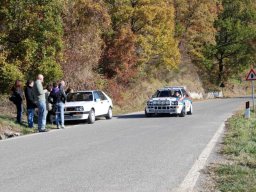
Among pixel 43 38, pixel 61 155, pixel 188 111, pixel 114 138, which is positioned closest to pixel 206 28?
pixel 188 111

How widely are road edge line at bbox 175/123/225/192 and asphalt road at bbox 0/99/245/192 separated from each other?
0.38ft

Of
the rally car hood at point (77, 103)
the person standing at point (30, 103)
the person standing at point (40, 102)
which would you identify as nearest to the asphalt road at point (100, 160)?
the person standing at point (40, 102)

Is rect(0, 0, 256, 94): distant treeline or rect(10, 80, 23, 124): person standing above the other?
rect(0, 0, 256, 94): distant treeline

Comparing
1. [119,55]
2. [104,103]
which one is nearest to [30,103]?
[104,103]

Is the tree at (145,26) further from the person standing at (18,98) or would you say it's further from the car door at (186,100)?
the person standing at (18,98)

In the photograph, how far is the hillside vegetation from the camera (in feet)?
67.8

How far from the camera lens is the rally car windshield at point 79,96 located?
21906 mm

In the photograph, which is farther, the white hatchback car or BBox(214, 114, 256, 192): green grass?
the white hatchback car

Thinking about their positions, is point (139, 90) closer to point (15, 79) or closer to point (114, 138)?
point (15, 79)

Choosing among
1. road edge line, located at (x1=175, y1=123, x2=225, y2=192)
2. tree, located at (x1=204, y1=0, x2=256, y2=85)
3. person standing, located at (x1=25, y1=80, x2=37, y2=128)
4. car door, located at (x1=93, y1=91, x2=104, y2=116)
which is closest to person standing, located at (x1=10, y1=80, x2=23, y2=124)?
person standing, located at (x1=25, y1=80, x2=37, y2=128)

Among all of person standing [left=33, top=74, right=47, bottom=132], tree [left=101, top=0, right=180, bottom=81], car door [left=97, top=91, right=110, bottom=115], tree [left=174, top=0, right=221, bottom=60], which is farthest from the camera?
tree [left=174, top=0, right=221, bottom=60]

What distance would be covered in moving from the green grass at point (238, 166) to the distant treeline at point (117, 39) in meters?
10.4

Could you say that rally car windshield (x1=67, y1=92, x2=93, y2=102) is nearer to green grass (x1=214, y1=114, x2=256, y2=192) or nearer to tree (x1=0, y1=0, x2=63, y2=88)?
tree (x1=0, y1=0, x2=63, y2=88)

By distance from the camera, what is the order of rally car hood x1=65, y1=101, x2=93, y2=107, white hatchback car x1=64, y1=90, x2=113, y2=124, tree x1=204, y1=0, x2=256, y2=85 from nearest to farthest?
1. white hatchback car x1=64, y1=90, x2=113, y2=124
2. rally car hood x1=65, y1=101, x2=93, y2=107
3. tree x1=204, y1=0, x2=256, y2=85
